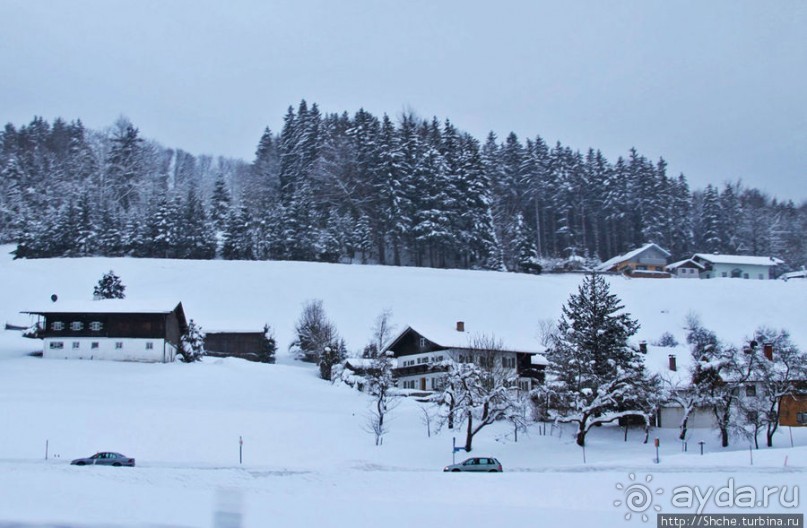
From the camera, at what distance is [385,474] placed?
25.0 m

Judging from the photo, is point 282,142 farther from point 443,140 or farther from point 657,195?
point 657,195

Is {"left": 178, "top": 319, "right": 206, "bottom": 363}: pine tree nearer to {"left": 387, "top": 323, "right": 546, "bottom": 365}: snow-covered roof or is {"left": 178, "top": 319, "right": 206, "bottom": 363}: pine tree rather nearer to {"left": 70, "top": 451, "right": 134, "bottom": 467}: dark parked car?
{"left": 387, "top": 323, "right": 546, "bottom": 365}: snow-covered roof

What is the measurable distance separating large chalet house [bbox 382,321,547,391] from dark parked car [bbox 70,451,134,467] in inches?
1073

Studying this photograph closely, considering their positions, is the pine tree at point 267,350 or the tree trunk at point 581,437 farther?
the pine tree at point 267,350

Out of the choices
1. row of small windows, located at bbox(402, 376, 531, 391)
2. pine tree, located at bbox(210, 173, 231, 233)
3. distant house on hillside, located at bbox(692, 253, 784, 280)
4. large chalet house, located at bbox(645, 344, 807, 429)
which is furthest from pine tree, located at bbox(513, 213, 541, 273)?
large chalet house, located at bbox(645, 344, 807, 429)

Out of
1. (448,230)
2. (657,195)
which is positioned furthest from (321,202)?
(657,195)

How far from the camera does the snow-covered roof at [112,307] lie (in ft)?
181

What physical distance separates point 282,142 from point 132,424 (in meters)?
86.4

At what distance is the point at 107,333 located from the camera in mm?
55875

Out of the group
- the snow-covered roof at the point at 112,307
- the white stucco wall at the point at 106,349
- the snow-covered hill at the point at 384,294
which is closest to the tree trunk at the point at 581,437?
the snow-covered hill at the point at 384,294

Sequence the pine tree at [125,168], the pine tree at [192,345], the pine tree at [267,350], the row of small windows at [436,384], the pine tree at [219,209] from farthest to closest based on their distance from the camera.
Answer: the pine tree at [125,168], the pine tree at [219,209], the pine tree at [267,350], the pine tree at [192,345], the row of small windows at [436,384]

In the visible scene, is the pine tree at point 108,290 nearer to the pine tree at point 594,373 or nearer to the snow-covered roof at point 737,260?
the pine tree at point 594,373

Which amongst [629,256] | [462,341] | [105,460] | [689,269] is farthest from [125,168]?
[105,460]

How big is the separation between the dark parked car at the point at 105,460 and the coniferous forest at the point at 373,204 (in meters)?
62.8
